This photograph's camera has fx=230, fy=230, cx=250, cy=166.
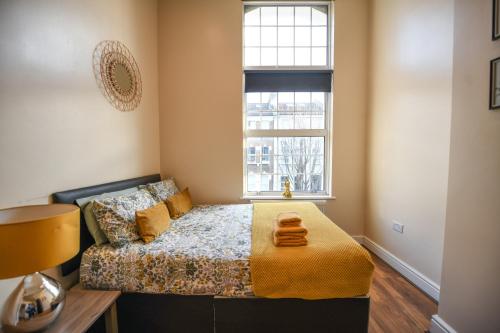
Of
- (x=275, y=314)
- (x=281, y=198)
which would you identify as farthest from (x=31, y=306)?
(x=281, y=198)

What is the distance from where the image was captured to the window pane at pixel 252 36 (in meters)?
3.20

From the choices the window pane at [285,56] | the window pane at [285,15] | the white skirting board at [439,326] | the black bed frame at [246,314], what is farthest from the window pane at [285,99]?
the white skirting board at [439,326]

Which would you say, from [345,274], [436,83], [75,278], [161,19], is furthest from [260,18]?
[75,278]

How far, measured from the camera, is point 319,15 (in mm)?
3197

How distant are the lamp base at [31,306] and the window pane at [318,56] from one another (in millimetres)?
3469

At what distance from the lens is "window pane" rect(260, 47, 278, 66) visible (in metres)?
3.21

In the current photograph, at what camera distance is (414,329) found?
170cm

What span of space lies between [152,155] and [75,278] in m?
1.55

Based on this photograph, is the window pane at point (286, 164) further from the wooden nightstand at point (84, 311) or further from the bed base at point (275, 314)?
the wooden nightstand at point (84, 311)

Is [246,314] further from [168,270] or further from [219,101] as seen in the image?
[219,101]

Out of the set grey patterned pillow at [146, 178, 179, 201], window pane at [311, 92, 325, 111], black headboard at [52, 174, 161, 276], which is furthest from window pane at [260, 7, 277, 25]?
black headboard at [52, 174, 161, 276]

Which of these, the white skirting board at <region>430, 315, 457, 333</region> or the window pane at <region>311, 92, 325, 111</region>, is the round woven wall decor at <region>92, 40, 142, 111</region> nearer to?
the window pane at <region>311, 92, 325, 111</region>

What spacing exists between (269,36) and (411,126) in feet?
7.06

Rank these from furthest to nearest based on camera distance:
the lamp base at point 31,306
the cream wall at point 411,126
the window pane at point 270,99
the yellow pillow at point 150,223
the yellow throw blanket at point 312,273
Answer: the window pane at point 270,99 < the cream wall at point 411,126 < the yellow pillow at point 150,223 < the yellow throw blanket at point 312,273 < the lamp base at point 31,306
